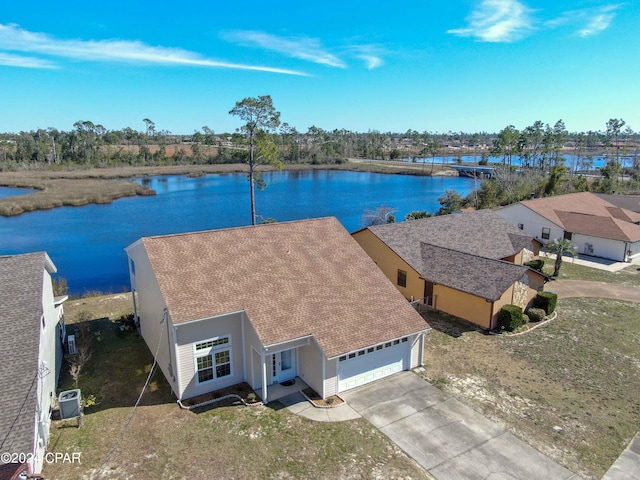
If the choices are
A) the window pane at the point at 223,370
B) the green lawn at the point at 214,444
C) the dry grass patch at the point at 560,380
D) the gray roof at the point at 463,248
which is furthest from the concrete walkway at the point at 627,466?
the window pane at the point at 223,370

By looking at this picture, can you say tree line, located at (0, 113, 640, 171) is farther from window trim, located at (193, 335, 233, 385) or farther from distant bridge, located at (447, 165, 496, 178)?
window trim, located at (193, 335, 233, 385)

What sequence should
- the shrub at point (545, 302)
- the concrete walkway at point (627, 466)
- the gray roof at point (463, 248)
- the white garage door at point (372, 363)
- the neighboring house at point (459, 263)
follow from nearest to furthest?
the concrete walkway at point (627, 466) < the white garage door at point (372, 363) < the neighboring house at point (459, 263) < the gray roof at point (463, 248) < the shrub at point (545, 302)

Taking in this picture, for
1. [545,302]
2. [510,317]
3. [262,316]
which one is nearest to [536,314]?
[545,302]

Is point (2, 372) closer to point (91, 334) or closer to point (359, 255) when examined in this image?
point (91, 334)

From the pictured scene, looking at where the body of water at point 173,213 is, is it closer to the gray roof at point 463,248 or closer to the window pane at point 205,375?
the window pane at point 205,375

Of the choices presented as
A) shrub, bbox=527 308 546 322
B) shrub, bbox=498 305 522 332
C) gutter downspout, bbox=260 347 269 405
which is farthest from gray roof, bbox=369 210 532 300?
gutter downspout, bbox=260 347 269 405

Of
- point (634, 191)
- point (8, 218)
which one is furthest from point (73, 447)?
point (634, 191)
